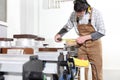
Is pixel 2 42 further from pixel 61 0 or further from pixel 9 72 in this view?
pixel 61 0

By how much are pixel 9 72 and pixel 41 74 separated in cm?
23

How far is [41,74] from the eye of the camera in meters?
1.00

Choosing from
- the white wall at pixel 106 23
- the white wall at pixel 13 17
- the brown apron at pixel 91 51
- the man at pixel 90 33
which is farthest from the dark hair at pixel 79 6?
the white wall at pixel 106 23

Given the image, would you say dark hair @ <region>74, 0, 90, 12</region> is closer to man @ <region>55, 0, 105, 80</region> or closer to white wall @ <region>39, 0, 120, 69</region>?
man @ <region>55, 0, 105, 80</region>

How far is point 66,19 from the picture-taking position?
4.12m

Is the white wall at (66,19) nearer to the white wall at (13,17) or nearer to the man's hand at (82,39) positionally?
the white wall at (13,17)

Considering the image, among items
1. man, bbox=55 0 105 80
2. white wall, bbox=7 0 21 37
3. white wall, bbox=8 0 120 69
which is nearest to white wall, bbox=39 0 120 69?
white wall, bbox=8 0 120 69

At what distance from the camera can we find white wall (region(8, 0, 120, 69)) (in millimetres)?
3750

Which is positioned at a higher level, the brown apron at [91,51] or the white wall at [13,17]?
the white wall at [13,17]

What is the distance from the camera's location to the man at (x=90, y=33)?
2100 millimetres

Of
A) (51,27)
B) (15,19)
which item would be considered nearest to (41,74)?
(15,19)

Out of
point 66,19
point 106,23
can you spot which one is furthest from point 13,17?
point 106,23

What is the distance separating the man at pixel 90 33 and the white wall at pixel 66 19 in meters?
1.74

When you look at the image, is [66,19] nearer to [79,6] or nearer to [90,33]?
[90,33]
